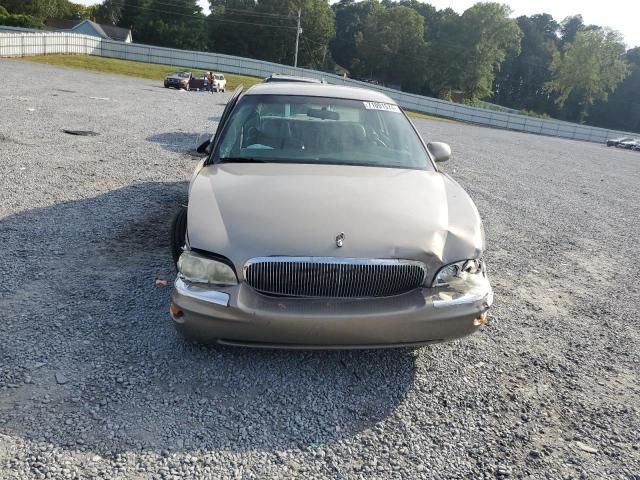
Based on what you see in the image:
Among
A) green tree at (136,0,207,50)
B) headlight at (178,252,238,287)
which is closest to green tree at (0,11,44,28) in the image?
green tree at (136,0,207,50)

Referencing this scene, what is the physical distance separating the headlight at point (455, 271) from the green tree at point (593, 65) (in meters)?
80.5

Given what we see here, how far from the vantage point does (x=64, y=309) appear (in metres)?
3.72

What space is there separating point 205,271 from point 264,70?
2001 inches

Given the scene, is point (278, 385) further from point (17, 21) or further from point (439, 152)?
point (17, 21)

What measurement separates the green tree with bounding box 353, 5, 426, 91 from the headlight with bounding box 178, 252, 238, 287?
262 ft

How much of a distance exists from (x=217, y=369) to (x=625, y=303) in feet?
13.1

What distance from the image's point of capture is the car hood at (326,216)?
9.69ft

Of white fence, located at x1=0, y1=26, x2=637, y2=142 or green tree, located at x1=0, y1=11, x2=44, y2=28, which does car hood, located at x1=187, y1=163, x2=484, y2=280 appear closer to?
white fence, located at x1=0, y1=26, x2=637, y2=142

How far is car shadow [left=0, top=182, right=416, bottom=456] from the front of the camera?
263cm

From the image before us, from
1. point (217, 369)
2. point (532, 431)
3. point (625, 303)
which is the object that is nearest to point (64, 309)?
point (217, 369)

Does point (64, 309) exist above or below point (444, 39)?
below

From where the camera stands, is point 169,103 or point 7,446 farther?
point 169,103

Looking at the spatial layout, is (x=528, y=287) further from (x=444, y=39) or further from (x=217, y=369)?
(x=444, y=39)

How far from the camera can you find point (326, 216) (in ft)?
10.4
